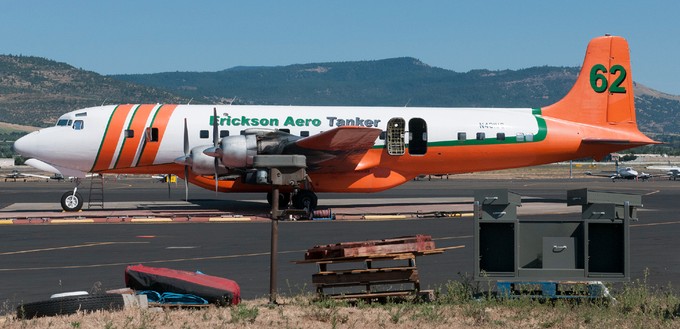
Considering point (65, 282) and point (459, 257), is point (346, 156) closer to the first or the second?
point (459, 257)

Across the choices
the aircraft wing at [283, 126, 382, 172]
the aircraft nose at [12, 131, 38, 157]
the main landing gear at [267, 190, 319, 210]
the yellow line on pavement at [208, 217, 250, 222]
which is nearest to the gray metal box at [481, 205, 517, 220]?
the aircraft wing at [283, 126, 382, 172]

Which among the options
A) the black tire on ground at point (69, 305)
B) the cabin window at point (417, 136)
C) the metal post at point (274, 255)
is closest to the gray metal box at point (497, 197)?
the metal post at point (274, 255)

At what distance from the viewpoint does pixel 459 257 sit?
2128 centimetres

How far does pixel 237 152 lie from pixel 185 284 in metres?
16.8

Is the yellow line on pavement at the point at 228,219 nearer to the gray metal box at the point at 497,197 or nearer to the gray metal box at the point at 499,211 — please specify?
the gray metal box at the point at 499,211

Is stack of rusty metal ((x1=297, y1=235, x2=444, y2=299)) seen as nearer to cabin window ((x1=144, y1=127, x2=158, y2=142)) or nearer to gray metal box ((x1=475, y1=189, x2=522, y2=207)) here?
gray metal box ((x1=475, y1=189, x2=522, y2=207))

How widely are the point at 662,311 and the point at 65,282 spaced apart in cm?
1022

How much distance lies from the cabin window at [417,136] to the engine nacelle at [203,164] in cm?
773

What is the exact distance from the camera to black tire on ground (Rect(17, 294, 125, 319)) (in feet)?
43.2

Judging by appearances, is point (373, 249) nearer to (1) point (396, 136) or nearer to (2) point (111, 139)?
(1) point (396, 136)

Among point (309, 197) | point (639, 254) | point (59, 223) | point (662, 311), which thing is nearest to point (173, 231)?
point (59, 223)

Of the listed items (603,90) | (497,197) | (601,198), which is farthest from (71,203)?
(601,198)

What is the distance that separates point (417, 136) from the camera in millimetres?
36344

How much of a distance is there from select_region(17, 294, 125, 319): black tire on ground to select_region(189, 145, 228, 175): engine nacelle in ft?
60.8
